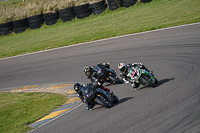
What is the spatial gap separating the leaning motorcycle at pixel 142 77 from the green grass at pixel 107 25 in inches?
414

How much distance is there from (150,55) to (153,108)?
273 inches

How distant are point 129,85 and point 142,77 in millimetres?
1573

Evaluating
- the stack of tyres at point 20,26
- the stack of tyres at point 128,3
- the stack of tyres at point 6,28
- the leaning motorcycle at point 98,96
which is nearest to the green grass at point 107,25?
the stack of tyres at point 128,3

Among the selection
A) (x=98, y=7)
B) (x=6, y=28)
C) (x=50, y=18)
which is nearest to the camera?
(x=98, y=7)

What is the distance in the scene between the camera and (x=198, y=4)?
79.8 feet

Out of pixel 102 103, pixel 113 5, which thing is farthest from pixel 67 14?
pixel 102 103

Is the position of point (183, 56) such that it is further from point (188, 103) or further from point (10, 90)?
point (10, 90)

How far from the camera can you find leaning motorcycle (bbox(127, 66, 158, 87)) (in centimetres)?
1033

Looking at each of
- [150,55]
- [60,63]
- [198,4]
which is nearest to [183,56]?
[150,55]

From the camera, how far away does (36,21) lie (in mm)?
33312

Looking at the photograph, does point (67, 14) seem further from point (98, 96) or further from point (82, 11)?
point (98, 96)

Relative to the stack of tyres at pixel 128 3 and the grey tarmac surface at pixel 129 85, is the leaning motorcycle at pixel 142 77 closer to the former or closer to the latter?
the grey tarmac surface at pixel 129 85

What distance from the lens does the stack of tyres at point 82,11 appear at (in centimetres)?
3083

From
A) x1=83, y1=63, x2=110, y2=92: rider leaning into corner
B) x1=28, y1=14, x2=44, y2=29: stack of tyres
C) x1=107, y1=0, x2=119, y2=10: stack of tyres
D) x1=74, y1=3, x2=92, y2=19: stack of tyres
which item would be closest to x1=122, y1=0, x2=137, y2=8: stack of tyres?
x1=107, y1=0, x2=119, y2=10: stack of tyres
